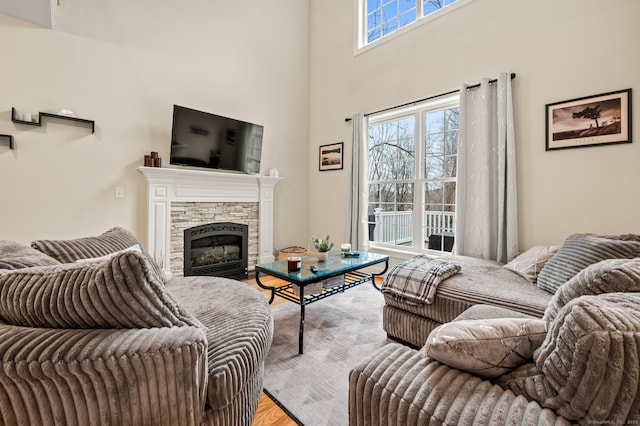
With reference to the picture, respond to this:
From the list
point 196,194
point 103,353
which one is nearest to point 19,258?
point 103,353

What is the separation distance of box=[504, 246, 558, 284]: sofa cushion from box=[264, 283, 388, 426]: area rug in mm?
1223

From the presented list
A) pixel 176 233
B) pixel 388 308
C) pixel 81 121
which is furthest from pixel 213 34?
pixel 388 308

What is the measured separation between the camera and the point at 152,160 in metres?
3.31

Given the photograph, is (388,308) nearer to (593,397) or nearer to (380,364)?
(380,364)

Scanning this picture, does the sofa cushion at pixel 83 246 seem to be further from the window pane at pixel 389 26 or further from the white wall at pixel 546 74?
the window pane at pixel 389 26

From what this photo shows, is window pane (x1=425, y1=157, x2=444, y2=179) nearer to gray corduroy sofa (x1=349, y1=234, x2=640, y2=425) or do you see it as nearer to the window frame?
the window frame

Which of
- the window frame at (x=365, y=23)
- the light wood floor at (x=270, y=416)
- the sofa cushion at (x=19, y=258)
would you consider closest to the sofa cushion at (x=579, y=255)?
the light wood floor at (x=270, y=416)

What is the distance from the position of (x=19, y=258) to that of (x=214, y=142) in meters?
2.84

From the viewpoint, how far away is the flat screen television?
3.43 m

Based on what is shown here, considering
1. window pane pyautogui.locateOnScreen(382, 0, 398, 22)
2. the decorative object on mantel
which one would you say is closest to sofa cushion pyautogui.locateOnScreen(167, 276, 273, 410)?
the decorative object on mantel

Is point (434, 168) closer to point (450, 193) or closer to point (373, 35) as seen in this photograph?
point (450, 193)

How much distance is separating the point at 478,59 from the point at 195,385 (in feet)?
12.7

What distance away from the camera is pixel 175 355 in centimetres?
89

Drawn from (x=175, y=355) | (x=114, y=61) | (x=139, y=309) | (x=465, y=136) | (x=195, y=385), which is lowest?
(x=195, y=385)
